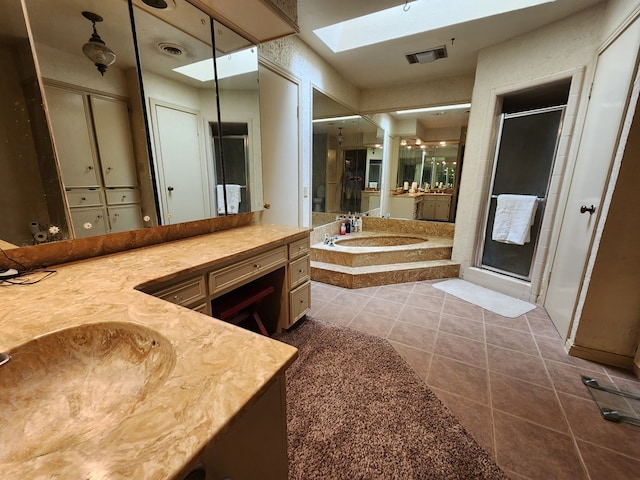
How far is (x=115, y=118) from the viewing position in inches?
51.9

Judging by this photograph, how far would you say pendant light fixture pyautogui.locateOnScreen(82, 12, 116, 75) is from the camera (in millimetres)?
1204

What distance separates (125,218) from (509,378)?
2461 mm

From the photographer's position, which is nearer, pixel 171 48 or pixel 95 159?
pixel 95 159

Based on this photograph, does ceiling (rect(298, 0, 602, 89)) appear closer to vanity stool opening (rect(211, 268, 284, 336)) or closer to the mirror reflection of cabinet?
the mirror reflection of cabinet

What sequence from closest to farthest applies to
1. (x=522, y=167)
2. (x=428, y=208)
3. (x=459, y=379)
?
(x=459, y=379) < (x=522, y=167) < (x=428, y=208)

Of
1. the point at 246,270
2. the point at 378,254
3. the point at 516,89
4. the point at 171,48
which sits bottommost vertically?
the point at 378,254

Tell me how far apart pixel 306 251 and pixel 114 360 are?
1.49m

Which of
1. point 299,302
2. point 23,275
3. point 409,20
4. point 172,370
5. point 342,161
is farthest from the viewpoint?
point 342,161

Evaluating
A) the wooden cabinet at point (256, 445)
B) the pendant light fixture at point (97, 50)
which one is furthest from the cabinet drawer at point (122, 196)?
the wooden cabinet at point (256, 445)

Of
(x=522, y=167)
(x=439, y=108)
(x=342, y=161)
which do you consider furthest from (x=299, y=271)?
(x=439, y=108)

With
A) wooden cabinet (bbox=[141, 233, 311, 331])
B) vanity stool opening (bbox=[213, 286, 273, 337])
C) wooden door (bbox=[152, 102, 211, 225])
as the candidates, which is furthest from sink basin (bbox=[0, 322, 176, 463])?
wooden door (bbox=[152, 102, 211, 225])

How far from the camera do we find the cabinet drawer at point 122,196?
134cm

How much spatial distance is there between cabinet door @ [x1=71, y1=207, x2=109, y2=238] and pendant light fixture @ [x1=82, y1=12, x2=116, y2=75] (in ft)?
2.15

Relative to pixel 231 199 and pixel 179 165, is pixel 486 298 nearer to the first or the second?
pixel 231 199
